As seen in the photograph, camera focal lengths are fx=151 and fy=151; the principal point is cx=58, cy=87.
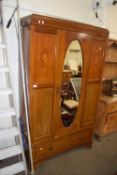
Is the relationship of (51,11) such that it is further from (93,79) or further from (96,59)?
(93,79)

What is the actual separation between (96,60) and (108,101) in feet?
2.85

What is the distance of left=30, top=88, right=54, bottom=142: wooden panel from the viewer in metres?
1.70

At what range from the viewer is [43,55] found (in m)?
1.61

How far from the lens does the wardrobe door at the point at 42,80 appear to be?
5.08 ft

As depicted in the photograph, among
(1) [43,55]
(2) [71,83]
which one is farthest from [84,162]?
(1) [43,55]

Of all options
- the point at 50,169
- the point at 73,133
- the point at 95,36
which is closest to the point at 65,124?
the point at 73,133

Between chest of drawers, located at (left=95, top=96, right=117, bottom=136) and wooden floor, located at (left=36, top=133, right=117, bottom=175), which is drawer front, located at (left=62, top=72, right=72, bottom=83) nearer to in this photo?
chest of drawers, located at (left=95, top=96, right=117, bottom=136)

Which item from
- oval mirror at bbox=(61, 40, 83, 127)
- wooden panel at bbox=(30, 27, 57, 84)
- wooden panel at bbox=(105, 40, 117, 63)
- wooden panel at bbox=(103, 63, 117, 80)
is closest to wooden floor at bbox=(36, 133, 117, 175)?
oval mirror at bbox=(61, 40, 83, 127)

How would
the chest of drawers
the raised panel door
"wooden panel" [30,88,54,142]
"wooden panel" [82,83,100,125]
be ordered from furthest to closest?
the chest of drawers → "wooden panel" [82,83,100,125] → the raised panel door → "wooden panel" [30,88,54,142]

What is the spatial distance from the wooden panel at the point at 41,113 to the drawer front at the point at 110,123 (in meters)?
1.27

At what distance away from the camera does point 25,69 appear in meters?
1.69

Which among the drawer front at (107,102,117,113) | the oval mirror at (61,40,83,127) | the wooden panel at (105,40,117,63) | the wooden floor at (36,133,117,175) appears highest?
the wooden panel at (105,40,117,63)

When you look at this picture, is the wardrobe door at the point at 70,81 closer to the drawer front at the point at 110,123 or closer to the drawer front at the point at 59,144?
the drawer front at the point at 59,144

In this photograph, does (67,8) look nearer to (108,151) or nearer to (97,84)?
(97,84)
